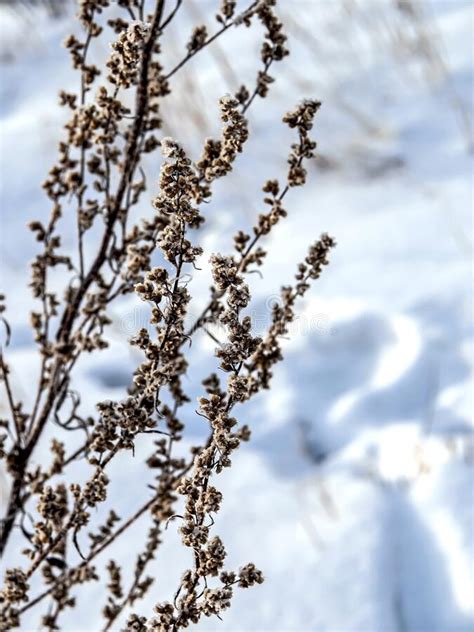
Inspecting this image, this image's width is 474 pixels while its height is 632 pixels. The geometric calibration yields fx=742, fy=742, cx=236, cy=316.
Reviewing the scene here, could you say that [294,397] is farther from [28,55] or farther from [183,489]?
[28,55]

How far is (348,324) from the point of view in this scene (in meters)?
2.96

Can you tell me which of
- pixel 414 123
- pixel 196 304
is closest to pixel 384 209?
pixel 414 123

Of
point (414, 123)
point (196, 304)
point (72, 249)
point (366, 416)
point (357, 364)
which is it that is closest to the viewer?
point (366, 416)

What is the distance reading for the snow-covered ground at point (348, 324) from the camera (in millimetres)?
2121

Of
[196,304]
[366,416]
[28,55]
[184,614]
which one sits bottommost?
[184,614]

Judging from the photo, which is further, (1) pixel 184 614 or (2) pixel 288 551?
(2) pixel 288 551

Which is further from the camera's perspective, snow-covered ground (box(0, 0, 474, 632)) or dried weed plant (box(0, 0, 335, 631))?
snow-covered ground (box(0, 0, 474, 632))

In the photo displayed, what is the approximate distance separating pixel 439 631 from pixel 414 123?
2.83 m

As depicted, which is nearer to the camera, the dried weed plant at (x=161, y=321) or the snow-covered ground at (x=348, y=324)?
the dried weed plant at (x=161, y=321)

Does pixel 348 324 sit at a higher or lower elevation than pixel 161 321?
higher

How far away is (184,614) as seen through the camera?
1013 mm

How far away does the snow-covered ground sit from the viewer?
2.12m

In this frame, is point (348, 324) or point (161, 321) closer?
point (161, 321)

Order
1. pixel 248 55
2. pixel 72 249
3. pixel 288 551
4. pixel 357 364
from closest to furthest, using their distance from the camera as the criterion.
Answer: pixel 288 551 < pixel 357 364 < pixel 72 249 < pixel 248 55
